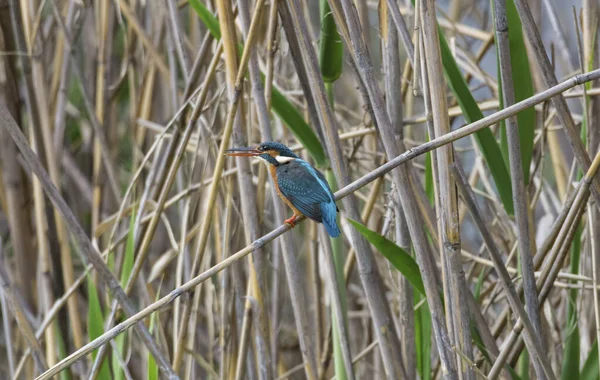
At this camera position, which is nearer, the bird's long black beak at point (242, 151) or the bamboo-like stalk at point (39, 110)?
the bird's long black beak at point (242, 151)

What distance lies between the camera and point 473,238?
12.2 feet

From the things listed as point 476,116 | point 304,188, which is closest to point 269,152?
point 304,188

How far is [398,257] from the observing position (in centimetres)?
163

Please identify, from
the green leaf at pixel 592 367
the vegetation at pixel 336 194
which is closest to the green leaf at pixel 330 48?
the vegetation at pixel 336 194

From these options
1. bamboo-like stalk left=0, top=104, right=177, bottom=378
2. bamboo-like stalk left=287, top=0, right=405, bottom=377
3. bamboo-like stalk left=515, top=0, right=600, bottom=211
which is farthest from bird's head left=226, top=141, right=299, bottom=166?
bamboo-like stalk left=515, top=0, right=600, bottom=211

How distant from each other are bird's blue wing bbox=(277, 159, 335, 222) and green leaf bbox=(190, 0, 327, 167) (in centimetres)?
5

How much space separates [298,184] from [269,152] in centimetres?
16

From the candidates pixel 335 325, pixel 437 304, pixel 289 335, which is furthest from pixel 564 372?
pixel 289 335

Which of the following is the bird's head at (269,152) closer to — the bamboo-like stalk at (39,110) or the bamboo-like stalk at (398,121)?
the bamboo-like stalk at (398,121)

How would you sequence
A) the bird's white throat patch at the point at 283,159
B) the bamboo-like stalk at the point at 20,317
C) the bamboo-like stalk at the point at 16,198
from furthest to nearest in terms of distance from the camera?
the bamboo-like stalk at the point at 16,198
the bird's white throat patch at the point at 283,159
the bamboo-like stalk at the point at 20,317

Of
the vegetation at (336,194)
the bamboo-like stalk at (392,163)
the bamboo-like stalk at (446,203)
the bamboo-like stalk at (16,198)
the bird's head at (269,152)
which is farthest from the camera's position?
the bamboo-like stalk at (16,198)

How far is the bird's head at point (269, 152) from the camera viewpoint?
185cm

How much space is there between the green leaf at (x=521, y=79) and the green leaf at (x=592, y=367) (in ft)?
1.43

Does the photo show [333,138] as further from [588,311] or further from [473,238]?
[473,238]
